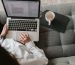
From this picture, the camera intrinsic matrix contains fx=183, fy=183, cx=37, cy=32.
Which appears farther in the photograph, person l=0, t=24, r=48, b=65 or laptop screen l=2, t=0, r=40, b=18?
laptop screen l=2, t=0, r=40, b=18

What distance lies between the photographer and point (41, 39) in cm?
167

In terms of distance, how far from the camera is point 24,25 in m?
1.62

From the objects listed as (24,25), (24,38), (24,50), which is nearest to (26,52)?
(24,50)

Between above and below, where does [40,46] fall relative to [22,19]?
below

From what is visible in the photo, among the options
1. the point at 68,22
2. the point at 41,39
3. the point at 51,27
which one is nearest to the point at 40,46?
the point at 41,39

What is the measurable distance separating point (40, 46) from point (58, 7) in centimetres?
40

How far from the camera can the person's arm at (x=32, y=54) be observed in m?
1.42

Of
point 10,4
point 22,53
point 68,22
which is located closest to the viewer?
point 22,53

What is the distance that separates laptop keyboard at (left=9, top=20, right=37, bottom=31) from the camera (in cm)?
162

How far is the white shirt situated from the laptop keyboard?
131 millimetres

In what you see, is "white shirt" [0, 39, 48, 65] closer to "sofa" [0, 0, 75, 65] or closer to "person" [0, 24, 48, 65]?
"person" [0, 24, 48, 65]

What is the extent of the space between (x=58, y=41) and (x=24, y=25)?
0.35 m

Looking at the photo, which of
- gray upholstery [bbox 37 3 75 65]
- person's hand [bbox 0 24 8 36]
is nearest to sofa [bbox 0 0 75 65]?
gray upholstery [bbox 37 3 75 65]

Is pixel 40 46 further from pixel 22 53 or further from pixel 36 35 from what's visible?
pixel 22 53
